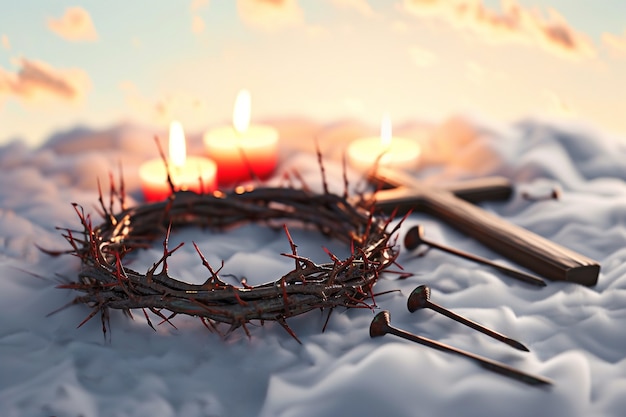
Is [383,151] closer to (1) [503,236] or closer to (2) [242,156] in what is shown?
(2) [242,156]

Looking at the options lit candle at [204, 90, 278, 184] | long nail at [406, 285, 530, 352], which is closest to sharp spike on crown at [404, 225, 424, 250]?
long nail at [406, 285, 530, 352]

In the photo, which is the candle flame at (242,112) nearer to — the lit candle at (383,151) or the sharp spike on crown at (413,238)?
the lit candle at (383,151)

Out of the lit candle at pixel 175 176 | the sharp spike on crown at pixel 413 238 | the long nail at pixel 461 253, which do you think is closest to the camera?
the long nail at pixel 461 253

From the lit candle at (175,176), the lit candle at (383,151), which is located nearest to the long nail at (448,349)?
the lit candle at (175,176)

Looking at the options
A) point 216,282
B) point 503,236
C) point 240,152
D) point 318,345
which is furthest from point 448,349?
point 240,152

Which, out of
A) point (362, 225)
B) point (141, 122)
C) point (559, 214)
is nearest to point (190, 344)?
point (362, 225)
